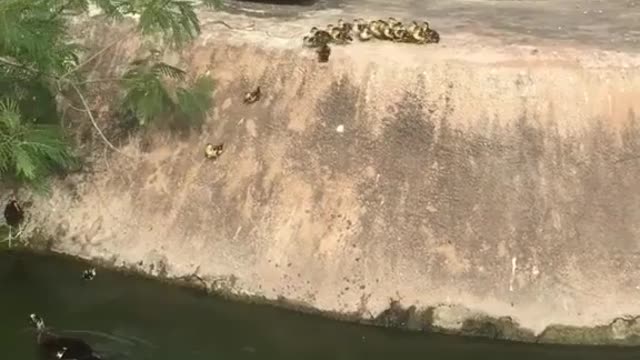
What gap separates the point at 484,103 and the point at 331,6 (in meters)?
3.46

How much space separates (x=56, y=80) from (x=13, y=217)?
185cm

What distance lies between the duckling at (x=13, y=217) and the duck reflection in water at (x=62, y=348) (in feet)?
7.50

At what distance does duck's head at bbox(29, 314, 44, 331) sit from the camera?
36.2ft

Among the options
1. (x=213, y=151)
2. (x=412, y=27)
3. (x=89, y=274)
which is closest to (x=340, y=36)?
(x=412, y=27)

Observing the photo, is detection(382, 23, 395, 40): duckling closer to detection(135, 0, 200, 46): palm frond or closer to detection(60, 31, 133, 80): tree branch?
detection(135, 0, 200, 46): palm frond

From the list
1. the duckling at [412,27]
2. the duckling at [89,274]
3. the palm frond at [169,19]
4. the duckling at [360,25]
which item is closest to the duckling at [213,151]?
the palm frond at [169,19]

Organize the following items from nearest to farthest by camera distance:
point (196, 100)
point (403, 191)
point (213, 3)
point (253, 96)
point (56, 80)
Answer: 1. point (403, 191)
2. point (56, 80)
3. point (196, 100)
4. point (253, 96)
5. point (213, 3)

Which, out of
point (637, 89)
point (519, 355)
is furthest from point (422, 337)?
point (637, 89)

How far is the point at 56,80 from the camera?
12555 mm

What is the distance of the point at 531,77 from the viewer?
40.1 ft

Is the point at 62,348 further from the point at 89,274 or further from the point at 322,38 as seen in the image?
the point at 322,38

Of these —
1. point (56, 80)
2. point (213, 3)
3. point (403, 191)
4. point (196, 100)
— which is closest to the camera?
point (403, 191)

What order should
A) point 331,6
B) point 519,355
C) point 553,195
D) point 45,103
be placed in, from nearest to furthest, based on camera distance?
1. point 519,355
2. point 553,195
3. point 45,103
4. point 331,6

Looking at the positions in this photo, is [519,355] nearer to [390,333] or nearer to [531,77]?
[390,333]
